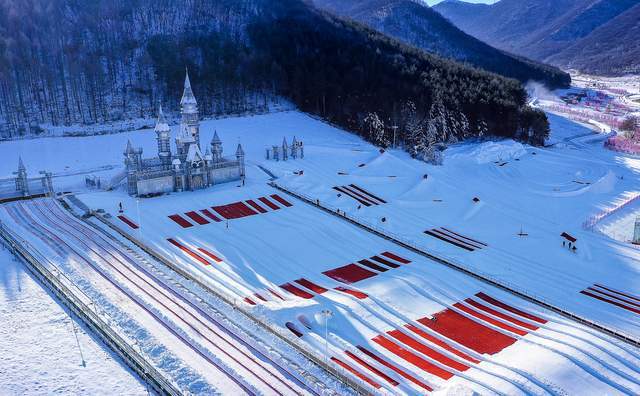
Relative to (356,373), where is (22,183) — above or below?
above

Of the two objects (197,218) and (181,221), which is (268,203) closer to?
(197,218)

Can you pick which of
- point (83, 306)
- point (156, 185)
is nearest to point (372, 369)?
point (83, 306)

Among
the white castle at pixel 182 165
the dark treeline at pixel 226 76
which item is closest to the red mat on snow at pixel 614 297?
the white castle at pixel 182 165

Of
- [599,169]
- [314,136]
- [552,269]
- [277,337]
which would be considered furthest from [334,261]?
[599,169]

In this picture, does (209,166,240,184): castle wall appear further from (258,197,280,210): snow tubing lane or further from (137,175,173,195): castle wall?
(258,197,280,210): snow tubing lane

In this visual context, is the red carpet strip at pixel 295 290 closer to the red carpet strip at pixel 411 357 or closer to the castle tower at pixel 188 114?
the red carpet strip at pixel 411 357
